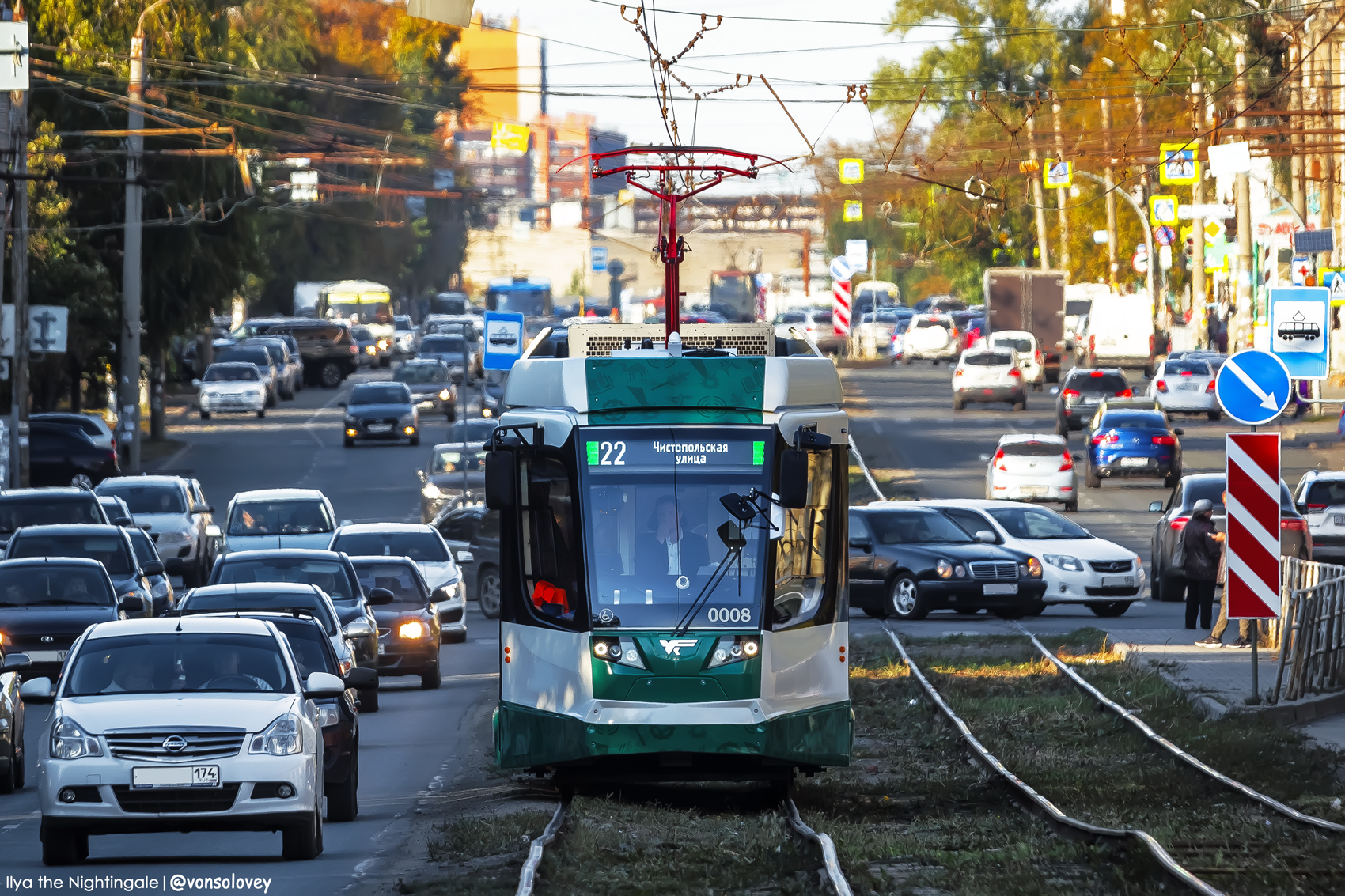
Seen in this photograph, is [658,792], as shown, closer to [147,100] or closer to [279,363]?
[147,100]

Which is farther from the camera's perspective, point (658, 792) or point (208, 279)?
point (208, 279)

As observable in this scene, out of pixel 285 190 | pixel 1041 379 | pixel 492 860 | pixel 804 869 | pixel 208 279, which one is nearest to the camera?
pixel 804 869

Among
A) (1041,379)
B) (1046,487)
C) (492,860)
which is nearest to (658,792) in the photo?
(492,860)

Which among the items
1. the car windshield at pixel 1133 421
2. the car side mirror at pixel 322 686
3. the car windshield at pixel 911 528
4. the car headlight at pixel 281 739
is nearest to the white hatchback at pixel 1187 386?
the car windshield at pixel 1133 421

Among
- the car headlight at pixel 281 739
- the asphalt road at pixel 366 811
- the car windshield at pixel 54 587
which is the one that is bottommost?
the asphalt road at pixel 366 811

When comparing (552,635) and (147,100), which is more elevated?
(147,100)

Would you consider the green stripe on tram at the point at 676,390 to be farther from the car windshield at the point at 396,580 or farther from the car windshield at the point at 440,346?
the car windshield at the point at 440,346

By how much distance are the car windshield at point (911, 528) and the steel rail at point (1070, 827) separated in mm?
10616

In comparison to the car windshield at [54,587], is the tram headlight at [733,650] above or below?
above

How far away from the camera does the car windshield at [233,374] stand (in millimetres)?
69312

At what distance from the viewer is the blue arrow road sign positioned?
66.6 ft

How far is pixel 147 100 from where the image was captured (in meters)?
53.7

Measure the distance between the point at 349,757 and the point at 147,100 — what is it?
41399 mm

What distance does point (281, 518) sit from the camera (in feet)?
115
